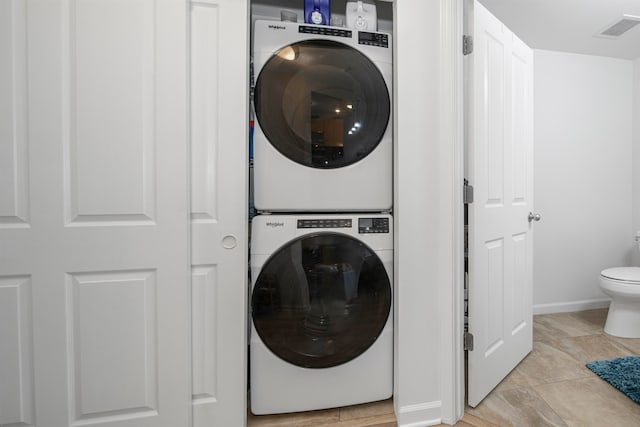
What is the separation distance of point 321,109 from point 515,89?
3.98 ft

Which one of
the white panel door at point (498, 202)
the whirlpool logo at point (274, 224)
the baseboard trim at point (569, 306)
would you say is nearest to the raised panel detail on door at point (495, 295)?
the white panel door at point (498, 202)

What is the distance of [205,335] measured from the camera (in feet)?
4.08

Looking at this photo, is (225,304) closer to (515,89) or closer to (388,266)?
(388,266)

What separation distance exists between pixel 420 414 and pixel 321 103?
143cm

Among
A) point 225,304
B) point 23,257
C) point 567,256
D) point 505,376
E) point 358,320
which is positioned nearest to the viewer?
point 23,257

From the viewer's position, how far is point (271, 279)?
4.24 ft

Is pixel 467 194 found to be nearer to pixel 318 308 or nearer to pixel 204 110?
pixel 318 308

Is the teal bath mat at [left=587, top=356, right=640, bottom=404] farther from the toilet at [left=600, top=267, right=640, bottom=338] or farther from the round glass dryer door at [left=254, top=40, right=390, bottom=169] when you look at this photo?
the round glass dryer door at [left=254, top=40, right=390, bottom=169]

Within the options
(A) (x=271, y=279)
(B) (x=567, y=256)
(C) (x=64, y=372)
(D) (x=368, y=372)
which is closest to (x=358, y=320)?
(D) (x=368, y=372)

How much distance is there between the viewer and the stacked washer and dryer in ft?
4.26

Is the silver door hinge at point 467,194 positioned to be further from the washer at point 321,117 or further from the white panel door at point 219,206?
the white panel door at point 219,206

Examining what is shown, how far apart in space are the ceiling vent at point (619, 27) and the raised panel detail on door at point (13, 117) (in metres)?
3.30

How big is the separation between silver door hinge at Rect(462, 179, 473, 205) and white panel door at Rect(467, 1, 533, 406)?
0.03m

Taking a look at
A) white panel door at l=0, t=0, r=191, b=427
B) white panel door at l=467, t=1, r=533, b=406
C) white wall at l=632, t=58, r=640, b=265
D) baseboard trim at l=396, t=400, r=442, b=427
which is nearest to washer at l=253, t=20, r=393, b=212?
white panel door at l=0, t=0, r=191, b=427
